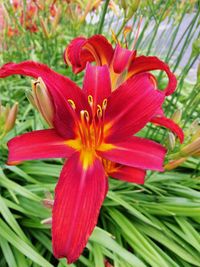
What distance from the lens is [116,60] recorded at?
2.55ft

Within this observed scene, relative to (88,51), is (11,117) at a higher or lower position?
lower

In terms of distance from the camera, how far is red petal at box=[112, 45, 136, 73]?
76 centimetres

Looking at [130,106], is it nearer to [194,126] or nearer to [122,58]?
[122,58]

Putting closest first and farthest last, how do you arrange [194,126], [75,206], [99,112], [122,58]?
[75,206]
[99,112]
[122,58]
[194,126]

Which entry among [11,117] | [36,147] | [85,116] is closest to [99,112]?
[85,116]

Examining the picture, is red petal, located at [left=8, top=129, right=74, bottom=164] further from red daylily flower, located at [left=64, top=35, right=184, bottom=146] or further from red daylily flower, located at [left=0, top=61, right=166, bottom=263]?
red daylily flower, located at [left=64, top=35, right=184, bottom=146]

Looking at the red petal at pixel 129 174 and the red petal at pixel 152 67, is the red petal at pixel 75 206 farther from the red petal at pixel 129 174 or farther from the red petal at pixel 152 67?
the red petal at pixel 152 67

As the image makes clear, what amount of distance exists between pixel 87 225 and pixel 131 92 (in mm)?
243

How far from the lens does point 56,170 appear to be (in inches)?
51.4

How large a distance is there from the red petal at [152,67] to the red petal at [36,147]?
248mm

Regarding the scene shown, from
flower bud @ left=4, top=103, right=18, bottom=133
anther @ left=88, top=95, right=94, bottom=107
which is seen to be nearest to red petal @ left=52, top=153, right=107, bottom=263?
anther @ left=88, top=95, right=94, bottom=107

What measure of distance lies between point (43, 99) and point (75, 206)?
17cm

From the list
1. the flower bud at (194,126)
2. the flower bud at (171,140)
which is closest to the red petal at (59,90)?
the flower bud at (171,140)

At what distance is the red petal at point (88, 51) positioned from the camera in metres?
0.77
